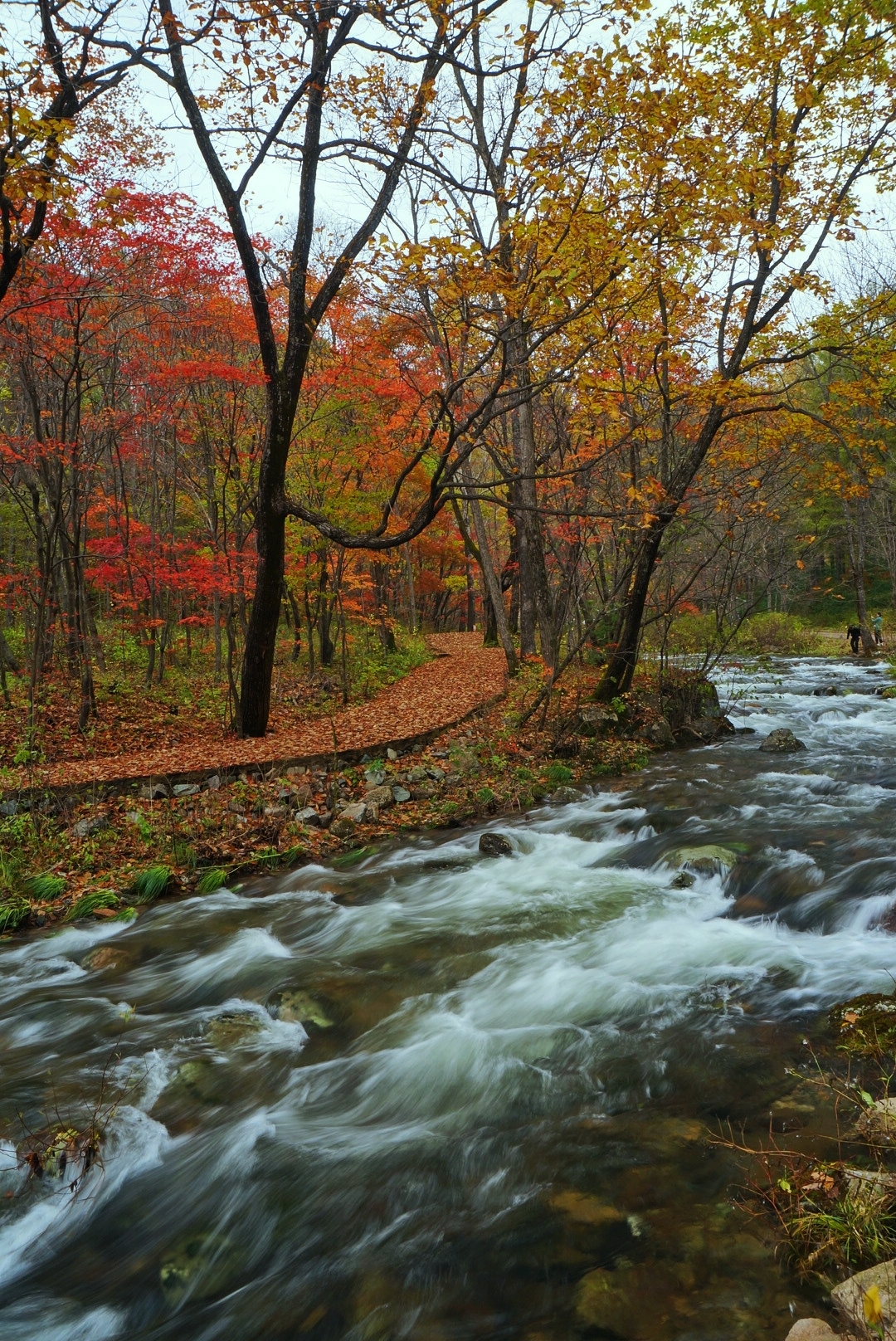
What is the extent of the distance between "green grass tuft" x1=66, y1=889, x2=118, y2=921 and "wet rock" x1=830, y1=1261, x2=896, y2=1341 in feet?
21.8

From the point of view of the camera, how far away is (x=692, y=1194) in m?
3.20

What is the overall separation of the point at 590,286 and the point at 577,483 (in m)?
4.96

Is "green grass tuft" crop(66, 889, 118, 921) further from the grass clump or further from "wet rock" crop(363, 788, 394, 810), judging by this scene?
"wet rock" crop(363, 788, 394, 810)

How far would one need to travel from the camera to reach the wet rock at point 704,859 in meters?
7.25

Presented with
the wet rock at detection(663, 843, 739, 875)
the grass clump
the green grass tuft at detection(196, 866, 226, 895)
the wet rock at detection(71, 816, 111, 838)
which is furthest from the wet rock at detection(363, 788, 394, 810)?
the wet rock at detection(663, 843, 739, 875)

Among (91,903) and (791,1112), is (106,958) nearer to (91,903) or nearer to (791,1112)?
(91,903)

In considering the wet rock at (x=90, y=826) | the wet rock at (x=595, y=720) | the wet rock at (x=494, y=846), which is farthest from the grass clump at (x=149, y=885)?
the wet rock at (x=595, y=720)

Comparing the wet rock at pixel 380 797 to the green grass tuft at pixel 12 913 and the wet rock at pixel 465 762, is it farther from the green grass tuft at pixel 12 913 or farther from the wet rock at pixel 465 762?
the green grass tuft at pixel 12 913

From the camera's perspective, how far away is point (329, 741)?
446 inches

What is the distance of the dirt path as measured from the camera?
9.76 metres

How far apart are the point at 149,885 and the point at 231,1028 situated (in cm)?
282

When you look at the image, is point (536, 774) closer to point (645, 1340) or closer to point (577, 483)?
point (577, 483)

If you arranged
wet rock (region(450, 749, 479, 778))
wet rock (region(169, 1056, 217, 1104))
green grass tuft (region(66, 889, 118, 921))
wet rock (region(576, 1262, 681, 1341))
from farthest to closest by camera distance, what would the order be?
wet rock (region(450, 749, 479, 778))
green grass tuft (region(66, 889, 118, 921))
wet rock (region(169, 1056, 217, 1104))
wet rock (region(576, 1262, 681, 1341))

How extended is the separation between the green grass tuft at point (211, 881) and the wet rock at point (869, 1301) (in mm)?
6465
